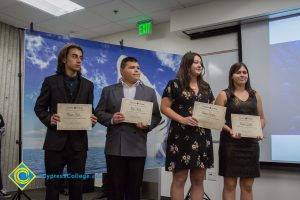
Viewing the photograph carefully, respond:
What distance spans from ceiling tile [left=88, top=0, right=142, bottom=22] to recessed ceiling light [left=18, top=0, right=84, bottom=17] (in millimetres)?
291

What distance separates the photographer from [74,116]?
1931 mm

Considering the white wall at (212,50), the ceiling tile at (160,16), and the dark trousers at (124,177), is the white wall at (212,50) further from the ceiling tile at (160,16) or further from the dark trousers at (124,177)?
the dark trousers at (124,177)

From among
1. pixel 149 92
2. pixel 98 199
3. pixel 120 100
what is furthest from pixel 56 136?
pixel 98 199

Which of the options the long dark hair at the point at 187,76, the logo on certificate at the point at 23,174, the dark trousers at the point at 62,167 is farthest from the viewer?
the logo on certificate at the point at 23,174

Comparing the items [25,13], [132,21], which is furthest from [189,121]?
[25,13]

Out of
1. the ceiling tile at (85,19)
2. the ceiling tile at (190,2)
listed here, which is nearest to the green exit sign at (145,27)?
the ceiling tile at (85,19)

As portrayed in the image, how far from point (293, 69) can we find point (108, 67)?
7.24ft

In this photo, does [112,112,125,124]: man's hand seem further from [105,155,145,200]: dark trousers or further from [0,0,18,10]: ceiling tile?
[0,0,18,10]: ceiling tile

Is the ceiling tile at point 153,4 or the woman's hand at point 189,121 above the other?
the ceiling tile at point 153,4

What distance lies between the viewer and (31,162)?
104 inches

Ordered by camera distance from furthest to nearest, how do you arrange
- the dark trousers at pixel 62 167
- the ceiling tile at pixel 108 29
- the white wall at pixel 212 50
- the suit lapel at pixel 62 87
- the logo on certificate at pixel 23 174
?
the ceiling tile at pixel 108 29
the white wall at pixel 212 50
the logo on certificate at pixel 23 174
the suit lapel at pixel 62 87
the dark trousers at pixel 62 167

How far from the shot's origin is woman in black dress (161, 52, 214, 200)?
2004mm

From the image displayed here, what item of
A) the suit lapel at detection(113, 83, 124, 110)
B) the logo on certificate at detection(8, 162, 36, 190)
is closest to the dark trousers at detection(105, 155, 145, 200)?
the suit lapel at detection(113, 83, 124, 110)

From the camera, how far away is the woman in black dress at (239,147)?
7.63 ft
